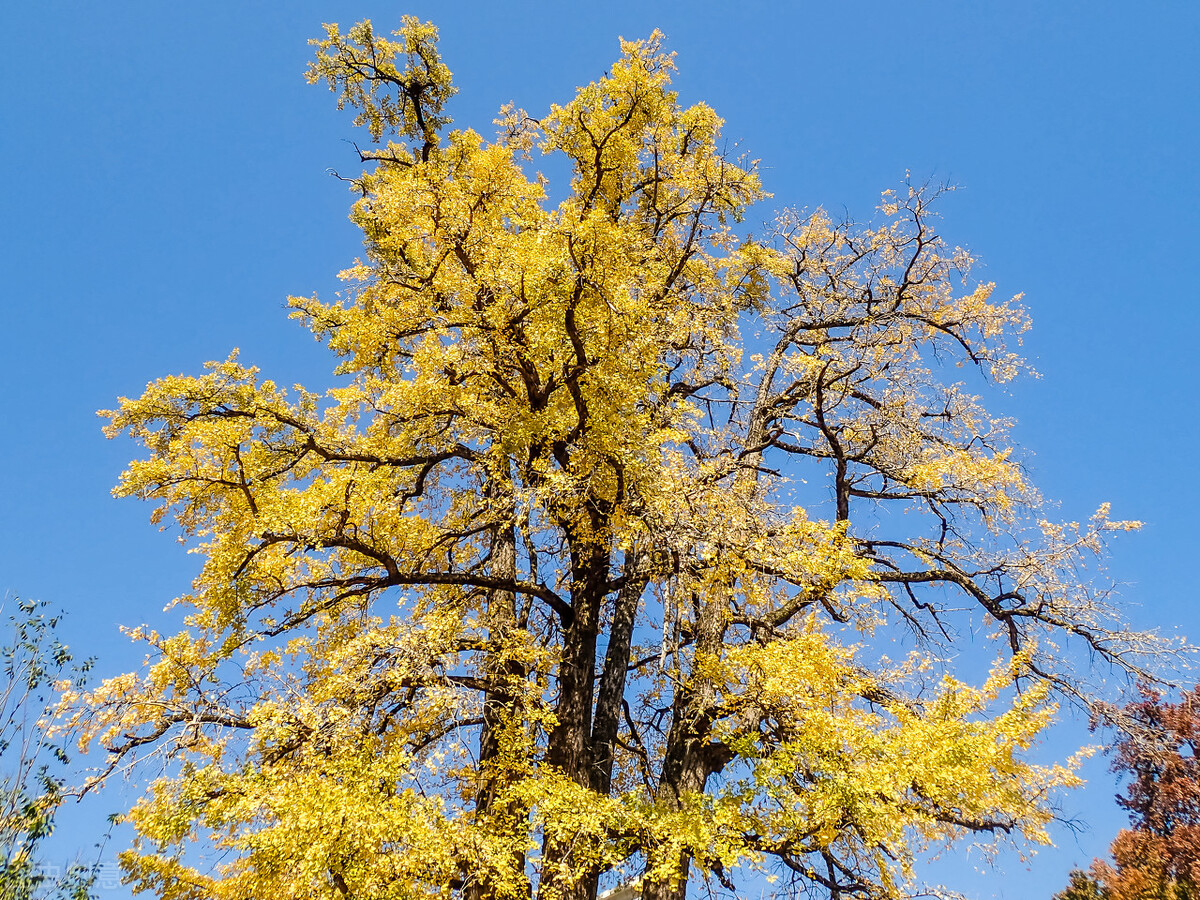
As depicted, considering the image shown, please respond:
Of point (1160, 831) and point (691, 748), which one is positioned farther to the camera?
point (1160, 831)

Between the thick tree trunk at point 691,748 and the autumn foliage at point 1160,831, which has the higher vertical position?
the autumn foliage at point 1160,831

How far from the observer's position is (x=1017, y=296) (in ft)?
37.2

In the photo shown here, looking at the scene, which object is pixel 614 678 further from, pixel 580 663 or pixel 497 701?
pixel 497 701

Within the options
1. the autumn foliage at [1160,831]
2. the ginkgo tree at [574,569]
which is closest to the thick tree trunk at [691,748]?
the ginkgo tree at [574,569]

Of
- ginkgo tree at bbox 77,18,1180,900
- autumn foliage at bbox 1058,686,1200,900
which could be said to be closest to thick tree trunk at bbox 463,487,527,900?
ginkgo tree at bbox 77,18,1180,900

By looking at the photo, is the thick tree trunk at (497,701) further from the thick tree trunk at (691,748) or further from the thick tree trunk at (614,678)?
the thick tree trunk at (691,748)

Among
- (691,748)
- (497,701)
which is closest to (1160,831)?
(691,748)

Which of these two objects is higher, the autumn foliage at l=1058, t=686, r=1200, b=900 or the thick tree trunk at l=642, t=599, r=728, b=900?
the autumn foliage at l=1058, t=686, r=1200, b=900

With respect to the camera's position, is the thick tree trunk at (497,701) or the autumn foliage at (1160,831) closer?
the thick tree trunk at (497,701)

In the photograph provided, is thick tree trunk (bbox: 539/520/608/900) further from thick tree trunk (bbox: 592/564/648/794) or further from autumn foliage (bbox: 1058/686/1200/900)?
autumn foliage (bbox: 1058/686/1200/900)

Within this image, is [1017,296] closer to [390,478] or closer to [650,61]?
[650,61]

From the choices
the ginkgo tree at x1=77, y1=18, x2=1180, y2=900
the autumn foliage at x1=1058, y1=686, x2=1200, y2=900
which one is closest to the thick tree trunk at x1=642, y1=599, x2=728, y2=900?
the ginkgo tree at x1=77, y1=18, x2=1180, y2=900

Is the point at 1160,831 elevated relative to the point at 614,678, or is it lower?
elevated

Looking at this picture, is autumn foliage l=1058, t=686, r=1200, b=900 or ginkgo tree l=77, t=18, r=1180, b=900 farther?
autumn foliage l=1058, t=686, r=1200, b=900
